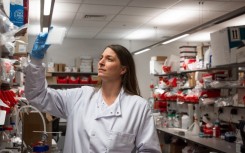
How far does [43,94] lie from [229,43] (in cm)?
283

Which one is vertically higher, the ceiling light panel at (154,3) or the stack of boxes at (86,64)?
the ceiling light panel at (154,3)

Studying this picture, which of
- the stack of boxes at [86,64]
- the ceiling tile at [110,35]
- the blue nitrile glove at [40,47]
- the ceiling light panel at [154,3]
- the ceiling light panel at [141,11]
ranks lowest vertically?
the blue nitrile glove at [40,47]

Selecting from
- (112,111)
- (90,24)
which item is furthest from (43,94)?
(90,24)

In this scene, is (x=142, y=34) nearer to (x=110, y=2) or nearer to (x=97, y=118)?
(x=110, y=2)

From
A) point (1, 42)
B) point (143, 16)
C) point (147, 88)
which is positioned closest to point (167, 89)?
point (143, 16)

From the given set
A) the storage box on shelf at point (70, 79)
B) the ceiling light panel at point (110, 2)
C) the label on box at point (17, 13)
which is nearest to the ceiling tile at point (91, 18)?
the ceiling light panel at point (110, 2)

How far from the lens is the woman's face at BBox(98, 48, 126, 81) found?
1870mm

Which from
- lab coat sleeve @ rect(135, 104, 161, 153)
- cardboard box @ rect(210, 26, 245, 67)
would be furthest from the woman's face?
cardboard box @ rect(210, 26, 245, 67)

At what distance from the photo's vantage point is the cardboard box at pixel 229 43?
3.77 m

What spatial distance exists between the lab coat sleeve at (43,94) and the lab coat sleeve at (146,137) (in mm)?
444

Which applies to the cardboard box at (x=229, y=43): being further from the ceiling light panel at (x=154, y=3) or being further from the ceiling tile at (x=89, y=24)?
the ceiling tile at (x=89, y=24)

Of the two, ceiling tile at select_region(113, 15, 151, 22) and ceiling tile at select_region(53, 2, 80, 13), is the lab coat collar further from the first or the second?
ceiling tile at select_region(113, 15, 151, 22)

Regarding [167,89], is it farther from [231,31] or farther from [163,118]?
[231,31]

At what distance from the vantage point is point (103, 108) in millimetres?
1836
